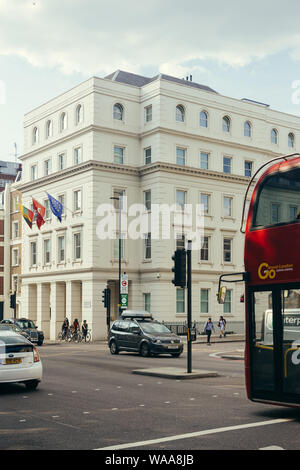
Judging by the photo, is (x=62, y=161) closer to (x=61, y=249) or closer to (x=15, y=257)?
(x=61, y=249)

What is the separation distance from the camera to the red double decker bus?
10891mm

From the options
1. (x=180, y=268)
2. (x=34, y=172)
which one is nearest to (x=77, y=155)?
(x=34, y=172)

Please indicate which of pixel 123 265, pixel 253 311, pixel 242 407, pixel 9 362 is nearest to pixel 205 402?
pixel 242 407

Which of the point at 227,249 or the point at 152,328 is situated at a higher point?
the point at 227,249

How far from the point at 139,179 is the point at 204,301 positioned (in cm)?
1132

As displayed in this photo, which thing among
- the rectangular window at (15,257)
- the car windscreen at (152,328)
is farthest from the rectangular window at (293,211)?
the rectangular window at (15,257)

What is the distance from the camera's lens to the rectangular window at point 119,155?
52.3 metres

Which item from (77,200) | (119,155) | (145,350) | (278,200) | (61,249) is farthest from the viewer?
(61,249)

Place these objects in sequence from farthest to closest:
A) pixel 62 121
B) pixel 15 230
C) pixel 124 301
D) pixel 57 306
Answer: pixel 15 230 < pixel 62 121 < pixel 57 306 < pixel 124 301

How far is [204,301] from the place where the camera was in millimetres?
53406

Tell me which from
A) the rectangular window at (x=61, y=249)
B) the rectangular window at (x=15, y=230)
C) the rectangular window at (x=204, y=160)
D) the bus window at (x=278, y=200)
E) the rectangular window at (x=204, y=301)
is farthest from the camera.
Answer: the rectangular window at (x=15, y=230)

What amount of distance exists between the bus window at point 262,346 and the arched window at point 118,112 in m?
42.5

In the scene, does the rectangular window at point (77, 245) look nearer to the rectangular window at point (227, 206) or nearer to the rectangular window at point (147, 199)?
the rectangular window at point (147, 199)

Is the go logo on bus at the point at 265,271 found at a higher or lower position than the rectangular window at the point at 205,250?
lower
